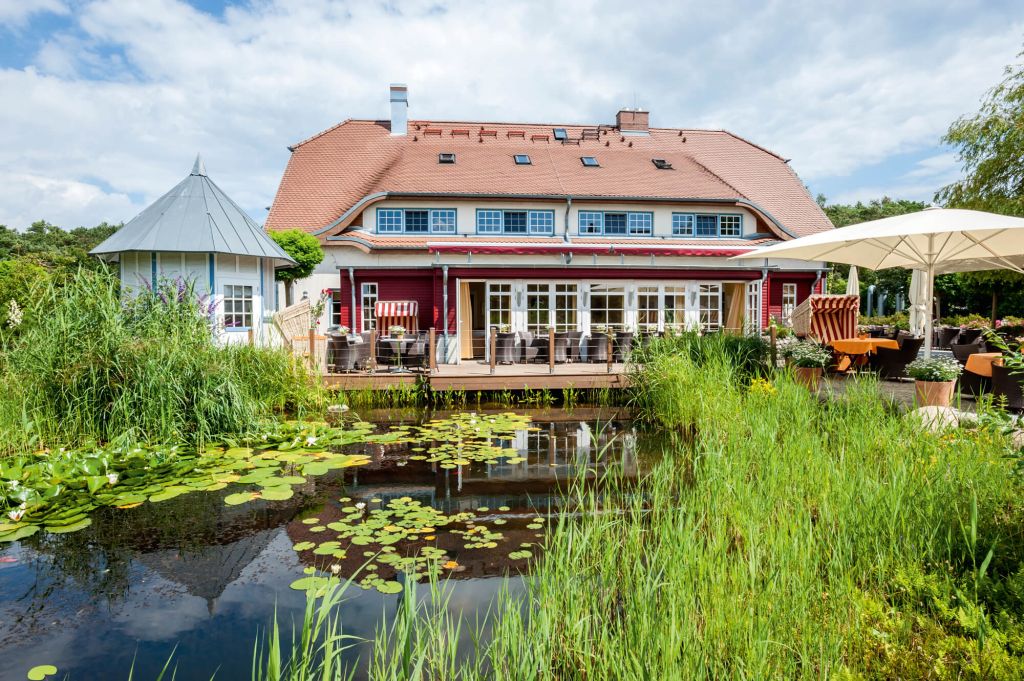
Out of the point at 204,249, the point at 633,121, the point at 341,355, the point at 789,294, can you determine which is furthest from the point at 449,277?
the point at 633,121

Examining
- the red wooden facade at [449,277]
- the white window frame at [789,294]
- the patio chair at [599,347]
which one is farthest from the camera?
the white window frame at [789,294]

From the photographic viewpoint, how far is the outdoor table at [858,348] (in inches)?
334

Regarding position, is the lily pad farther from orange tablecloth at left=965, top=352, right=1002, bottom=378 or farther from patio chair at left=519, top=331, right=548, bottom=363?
patio chair at left=519, top=331, right=548, bottom=363

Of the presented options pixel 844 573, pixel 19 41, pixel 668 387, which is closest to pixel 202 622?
pixel 844 573

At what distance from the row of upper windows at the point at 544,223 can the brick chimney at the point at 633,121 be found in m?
6.27

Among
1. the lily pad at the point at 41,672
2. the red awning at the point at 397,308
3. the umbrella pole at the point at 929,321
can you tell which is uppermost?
the red awning at the point at 397,308

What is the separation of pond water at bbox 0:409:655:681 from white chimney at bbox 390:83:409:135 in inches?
679

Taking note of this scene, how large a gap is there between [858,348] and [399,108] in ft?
54.6

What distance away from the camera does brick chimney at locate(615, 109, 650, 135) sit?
21.4 m

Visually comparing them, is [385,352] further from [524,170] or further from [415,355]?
[524,170]

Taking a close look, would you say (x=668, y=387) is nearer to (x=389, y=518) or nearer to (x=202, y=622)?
(x=389, y=518)

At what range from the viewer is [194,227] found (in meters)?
10.8

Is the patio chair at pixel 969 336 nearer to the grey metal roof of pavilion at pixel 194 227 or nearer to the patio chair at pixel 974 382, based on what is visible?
the patio chair at pixel 974 382

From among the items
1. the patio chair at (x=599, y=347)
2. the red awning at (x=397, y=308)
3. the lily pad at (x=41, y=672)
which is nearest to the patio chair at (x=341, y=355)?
the patio chair at (x=599, y=347)
